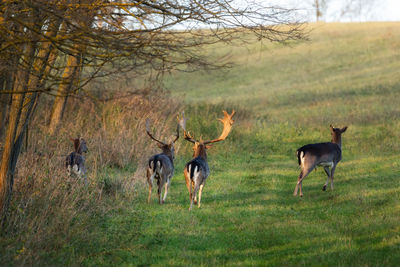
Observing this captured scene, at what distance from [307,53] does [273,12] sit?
53.1m

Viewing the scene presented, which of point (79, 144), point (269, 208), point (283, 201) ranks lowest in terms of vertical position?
point (269, 208)

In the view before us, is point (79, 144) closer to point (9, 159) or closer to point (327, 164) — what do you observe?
point (9, 159)

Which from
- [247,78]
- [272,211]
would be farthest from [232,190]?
[247,78]

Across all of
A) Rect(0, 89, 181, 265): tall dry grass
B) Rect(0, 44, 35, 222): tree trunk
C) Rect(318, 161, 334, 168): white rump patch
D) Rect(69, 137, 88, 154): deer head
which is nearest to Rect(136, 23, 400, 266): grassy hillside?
Rect(318, 161, 334, 168): white rump patch

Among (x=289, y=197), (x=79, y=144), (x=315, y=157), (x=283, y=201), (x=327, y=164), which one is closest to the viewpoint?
(x=283, y=201)

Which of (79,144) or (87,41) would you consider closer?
(87,41)

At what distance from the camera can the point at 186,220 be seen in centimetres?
980

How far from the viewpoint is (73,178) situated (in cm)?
1005

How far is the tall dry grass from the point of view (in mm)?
7170

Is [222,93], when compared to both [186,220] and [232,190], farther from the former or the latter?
[186,220]

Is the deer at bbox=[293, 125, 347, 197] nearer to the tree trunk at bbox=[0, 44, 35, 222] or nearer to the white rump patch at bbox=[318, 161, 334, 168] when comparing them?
the white rump patch at bbox=[318, 161, 334, 168]

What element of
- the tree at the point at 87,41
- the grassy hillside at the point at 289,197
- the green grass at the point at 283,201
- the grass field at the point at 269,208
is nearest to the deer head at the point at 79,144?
the grass field at the point at 269,208

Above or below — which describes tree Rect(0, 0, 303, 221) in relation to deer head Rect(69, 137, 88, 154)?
above

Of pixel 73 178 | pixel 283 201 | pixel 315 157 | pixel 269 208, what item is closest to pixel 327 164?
pixel 315 157
